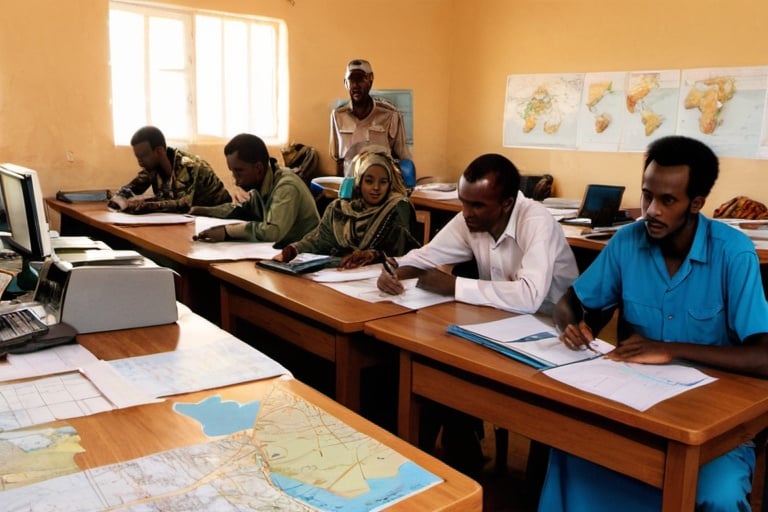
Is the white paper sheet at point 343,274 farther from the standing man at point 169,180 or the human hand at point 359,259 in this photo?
the standing man at point 169,180

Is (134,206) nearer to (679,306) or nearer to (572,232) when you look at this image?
(572,232)

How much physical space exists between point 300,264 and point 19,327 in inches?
42.1

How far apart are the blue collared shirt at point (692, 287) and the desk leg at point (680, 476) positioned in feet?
1.51

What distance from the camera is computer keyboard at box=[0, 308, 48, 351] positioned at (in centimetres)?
155

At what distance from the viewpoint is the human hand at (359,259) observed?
2650 millimetres

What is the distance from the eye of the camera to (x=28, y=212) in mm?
2057

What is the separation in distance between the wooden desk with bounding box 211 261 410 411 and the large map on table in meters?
0.80

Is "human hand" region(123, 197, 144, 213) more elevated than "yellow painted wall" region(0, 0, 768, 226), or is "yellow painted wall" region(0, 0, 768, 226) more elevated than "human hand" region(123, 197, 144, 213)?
"yellow painted wall" region(0, 0, 768, 226)

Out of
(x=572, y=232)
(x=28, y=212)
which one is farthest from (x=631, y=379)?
(x=572, y=232)

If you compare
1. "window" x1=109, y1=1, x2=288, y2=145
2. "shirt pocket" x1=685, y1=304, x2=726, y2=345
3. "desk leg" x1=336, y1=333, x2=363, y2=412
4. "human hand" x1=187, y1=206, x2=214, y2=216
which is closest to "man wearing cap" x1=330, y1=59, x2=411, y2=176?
"window" x1=109, y1=1, x2=288, y2=145

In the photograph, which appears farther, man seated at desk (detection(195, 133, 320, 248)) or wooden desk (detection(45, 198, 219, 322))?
man seated at desk (detection(195, 133, 320, 248))

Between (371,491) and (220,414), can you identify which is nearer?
(371,491)

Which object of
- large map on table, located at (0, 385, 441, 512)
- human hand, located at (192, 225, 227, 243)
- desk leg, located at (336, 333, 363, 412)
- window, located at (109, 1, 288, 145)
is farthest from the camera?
window, located at (109, 1, 288, 145)

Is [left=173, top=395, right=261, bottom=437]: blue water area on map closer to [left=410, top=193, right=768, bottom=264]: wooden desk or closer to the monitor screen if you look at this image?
the monitor screen
